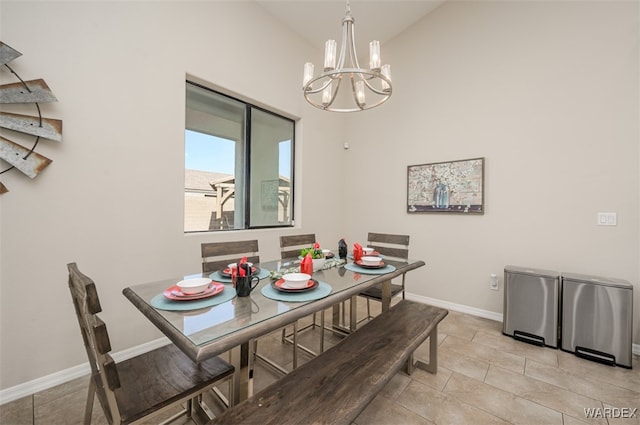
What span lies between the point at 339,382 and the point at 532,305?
7.56ft

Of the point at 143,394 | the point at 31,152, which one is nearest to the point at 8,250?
the point at 31,152

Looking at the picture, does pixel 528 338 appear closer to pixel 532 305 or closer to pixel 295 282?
pixel 532 305

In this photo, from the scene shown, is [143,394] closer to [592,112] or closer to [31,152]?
[31,152]

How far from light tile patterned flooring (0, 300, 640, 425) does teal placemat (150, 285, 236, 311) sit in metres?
0.84

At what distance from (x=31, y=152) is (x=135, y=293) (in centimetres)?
127

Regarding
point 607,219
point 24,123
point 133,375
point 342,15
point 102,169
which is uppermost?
point 342,15

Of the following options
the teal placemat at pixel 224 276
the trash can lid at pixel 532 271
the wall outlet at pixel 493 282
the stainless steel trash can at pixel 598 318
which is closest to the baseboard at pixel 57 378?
the stainless steel trash can at pixel 598 318

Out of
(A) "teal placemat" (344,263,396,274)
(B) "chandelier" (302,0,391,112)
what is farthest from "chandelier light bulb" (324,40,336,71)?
(A) "teal placemat" (344,263,396,274)

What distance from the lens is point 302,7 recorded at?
128 inches

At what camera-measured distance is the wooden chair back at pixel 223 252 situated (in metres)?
1.98

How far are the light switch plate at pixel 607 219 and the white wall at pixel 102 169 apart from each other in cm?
378

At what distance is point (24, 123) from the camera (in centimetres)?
168

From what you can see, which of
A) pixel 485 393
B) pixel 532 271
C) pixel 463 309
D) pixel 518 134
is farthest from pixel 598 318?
pixel 518 134

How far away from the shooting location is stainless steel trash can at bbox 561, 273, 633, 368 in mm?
2088
